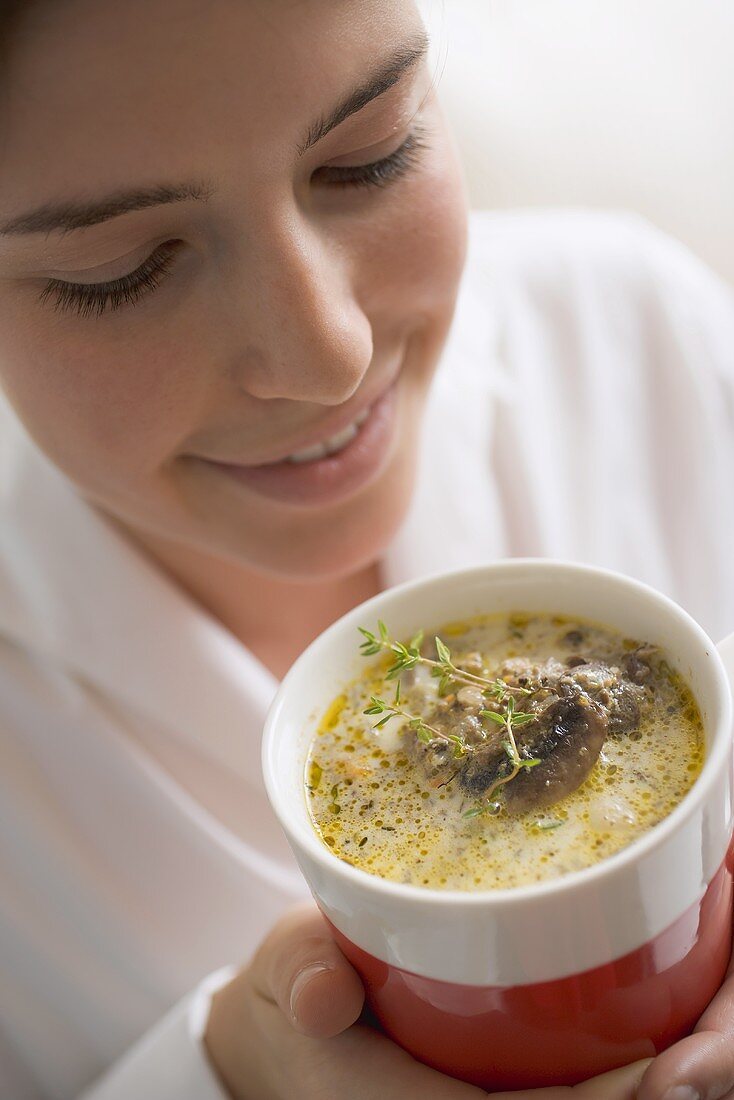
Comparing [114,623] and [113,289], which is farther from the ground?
[113,289]

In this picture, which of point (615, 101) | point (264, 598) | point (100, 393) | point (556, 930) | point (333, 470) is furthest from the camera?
point (615, 101)

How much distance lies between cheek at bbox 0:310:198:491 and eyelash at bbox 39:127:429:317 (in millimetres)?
21

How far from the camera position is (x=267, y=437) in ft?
3.33

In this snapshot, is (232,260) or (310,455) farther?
(310,455)

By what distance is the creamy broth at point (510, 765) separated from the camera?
66 centimetres

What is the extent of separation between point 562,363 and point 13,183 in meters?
0.99

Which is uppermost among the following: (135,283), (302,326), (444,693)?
(135,283)

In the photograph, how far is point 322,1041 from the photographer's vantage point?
0.81m

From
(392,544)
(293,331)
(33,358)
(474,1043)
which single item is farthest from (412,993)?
(392,544)

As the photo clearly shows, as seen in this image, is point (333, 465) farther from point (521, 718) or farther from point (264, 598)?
point (521, 718)

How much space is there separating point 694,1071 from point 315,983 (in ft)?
0.82

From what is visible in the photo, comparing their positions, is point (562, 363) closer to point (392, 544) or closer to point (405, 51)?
point (392, 544)

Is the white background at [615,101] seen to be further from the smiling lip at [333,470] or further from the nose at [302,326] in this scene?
the nose at [302,326]

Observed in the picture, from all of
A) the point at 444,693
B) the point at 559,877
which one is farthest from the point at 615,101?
the point at 559,877
